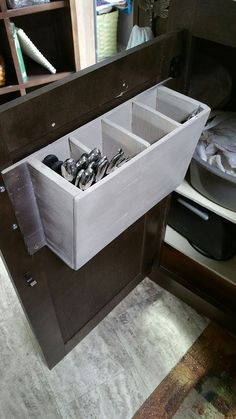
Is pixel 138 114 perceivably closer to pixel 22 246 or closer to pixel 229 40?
pixel 229 40

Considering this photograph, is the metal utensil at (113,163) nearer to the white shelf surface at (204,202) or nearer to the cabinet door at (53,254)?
the cabinet door at (53,254)

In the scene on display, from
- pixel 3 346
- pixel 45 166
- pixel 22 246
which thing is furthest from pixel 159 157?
pixel 3 346

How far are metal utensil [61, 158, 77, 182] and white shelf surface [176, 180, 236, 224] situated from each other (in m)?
0.48

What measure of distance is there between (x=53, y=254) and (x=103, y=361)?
637mm

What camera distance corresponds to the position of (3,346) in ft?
3.97

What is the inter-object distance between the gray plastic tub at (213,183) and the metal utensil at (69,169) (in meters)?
0.41

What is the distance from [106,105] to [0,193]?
0.27 metres

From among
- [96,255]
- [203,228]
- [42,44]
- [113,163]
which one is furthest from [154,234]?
[42,44]

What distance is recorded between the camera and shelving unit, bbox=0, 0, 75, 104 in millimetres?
1455

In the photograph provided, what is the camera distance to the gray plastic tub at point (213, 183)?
810mm

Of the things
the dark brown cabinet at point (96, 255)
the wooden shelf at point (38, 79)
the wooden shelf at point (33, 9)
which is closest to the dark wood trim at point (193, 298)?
the dark brown cabinet at point (96, 255)

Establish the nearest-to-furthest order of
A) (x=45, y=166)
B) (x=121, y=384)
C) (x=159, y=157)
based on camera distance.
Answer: (x=45, y=166) < (x=159, y=157) < (x=121, y=384)

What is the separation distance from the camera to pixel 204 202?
922mm

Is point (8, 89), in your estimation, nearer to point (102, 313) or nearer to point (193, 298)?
point (102, 313)
